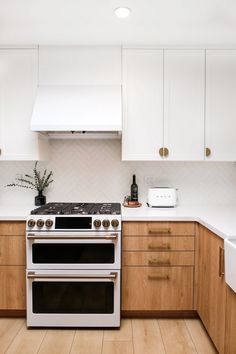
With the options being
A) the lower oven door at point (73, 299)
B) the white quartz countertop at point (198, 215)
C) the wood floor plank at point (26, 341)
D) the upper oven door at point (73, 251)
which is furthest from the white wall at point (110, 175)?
the wood floor plank at point (26, 341)

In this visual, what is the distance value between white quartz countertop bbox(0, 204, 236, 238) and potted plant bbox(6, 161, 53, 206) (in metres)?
0.21

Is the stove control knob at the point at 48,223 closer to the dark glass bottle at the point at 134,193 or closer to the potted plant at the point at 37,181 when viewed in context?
the potted plant at the point at 37,181

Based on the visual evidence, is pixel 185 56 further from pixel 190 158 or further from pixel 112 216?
pixel 112 216

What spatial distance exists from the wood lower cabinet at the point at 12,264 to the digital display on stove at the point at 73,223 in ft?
1.11

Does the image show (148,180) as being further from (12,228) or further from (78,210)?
(12,228)

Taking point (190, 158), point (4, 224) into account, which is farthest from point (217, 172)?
point (4, 224)

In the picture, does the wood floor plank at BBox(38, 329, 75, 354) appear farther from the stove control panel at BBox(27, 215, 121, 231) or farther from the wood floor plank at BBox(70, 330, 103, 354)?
the stove control panel at BBox(27, 215, 121, 231)

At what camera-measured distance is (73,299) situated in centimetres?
234

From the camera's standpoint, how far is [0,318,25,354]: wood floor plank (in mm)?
2152

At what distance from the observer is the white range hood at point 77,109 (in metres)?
2.49

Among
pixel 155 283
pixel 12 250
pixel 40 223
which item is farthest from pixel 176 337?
pixel 12 250

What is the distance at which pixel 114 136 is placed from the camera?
2967 millimetres

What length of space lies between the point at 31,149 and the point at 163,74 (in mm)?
1423

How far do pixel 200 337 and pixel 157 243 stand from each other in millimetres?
767
